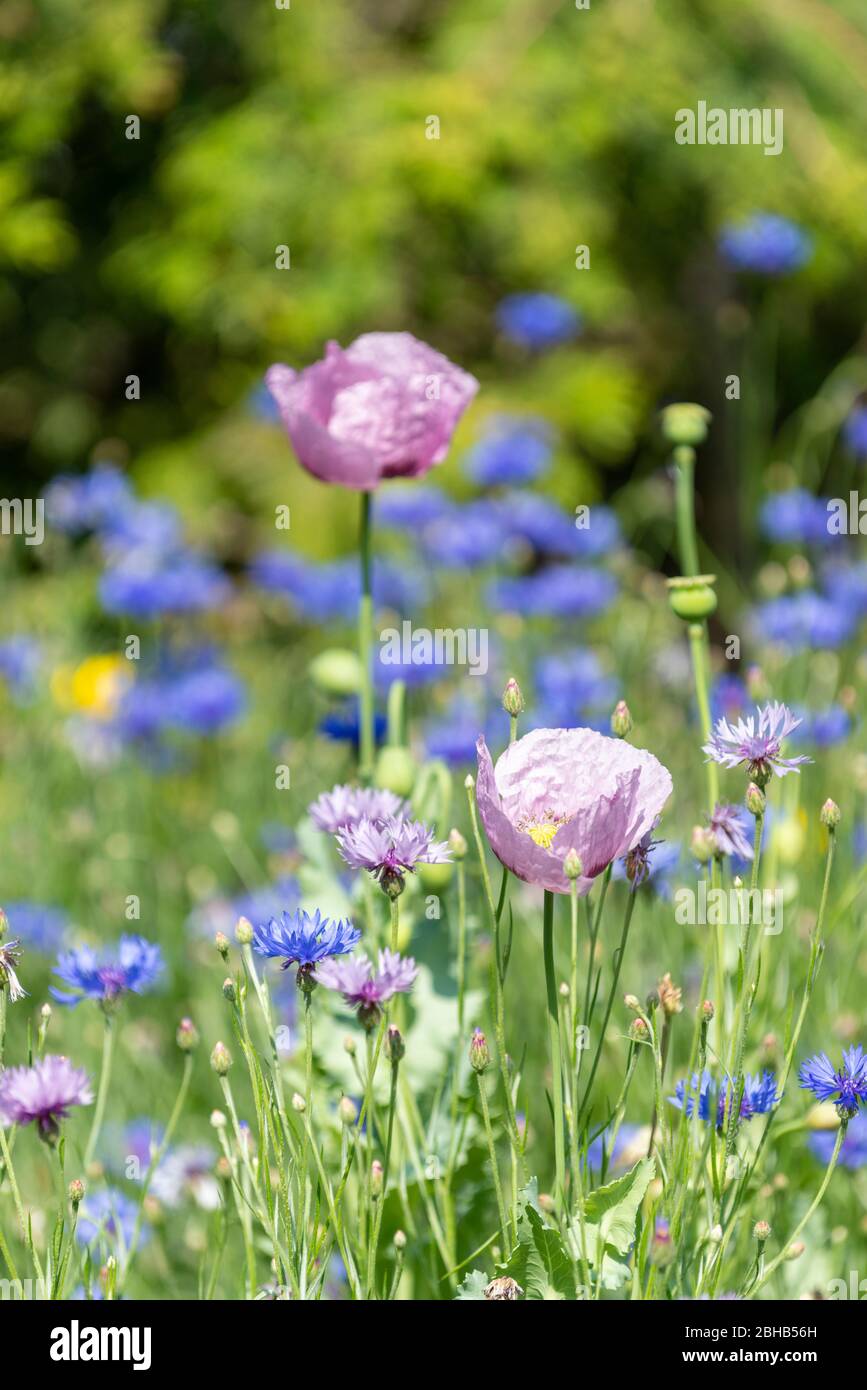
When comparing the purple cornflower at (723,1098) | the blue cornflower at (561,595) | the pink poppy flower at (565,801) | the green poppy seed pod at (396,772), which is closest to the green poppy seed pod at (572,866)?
the pink poppy flower at (565,801)

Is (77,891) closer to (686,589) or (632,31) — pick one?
(686,589)

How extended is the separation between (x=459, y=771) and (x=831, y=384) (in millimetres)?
2315

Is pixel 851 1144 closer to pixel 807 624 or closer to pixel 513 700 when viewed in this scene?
pixel 513 700

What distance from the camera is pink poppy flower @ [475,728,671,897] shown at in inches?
27.9

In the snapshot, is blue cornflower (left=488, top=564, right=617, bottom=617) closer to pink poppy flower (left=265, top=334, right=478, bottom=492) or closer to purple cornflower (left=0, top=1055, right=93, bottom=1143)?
pink poppy flower (left=265, top=334, right=478, bottom=492)

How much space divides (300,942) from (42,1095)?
14 cm

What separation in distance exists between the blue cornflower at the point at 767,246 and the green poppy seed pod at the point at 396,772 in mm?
1692

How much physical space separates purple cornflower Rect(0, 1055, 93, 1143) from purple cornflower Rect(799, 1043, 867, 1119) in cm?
37

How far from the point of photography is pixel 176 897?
1.88 m

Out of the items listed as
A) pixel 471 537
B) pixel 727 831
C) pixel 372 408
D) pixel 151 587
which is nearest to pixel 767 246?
pixel 471 537

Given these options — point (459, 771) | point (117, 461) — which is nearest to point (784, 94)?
point (117, 461)

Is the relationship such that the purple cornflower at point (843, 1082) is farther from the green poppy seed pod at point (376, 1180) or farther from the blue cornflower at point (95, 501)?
the blue cornflower at point (95, 501)

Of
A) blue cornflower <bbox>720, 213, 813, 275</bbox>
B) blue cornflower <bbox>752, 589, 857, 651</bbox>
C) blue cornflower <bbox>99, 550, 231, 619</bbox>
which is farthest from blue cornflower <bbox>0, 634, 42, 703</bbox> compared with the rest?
blue cornflower <bbox>720, 213, 813, 275</bbox>
